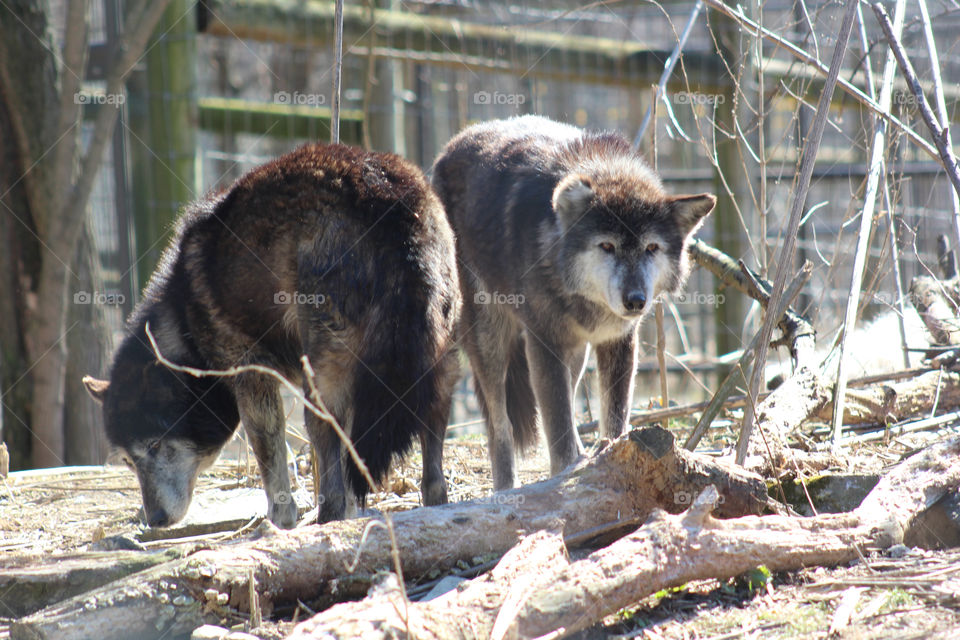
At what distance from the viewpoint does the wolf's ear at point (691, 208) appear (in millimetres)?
3973

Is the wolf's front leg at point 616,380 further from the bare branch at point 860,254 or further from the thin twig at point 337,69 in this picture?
the thin twig at point 337,69

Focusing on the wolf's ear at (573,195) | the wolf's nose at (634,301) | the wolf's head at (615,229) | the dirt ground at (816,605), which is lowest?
the dirt ground at (816,605)

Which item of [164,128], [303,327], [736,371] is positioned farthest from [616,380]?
[164,128]

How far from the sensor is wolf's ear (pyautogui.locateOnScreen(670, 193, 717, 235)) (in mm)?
3973

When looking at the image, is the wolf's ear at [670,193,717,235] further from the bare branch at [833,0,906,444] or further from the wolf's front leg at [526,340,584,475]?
the wolf's front leg at [526,340,584,475]

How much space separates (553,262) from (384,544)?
6.42 feet

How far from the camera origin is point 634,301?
3.73 meters

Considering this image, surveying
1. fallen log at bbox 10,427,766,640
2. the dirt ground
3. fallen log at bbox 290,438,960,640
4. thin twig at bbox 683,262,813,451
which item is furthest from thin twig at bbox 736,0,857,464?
the dirt ground

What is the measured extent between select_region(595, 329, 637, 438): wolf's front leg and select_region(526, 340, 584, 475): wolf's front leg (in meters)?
0.16

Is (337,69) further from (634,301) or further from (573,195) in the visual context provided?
(634,301)

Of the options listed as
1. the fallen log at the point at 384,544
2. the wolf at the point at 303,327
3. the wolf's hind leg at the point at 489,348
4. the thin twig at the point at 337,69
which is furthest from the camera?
the wolf's hind leg at the point at 489,348

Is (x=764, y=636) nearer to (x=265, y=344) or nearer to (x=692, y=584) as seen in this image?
(x=692, y=584)

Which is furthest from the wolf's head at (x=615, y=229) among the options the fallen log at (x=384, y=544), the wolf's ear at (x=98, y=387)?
the wolf's ear at (x=98, y=387)

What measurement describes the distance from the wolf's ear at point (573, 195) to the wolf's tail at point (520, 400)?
97 centimetres
